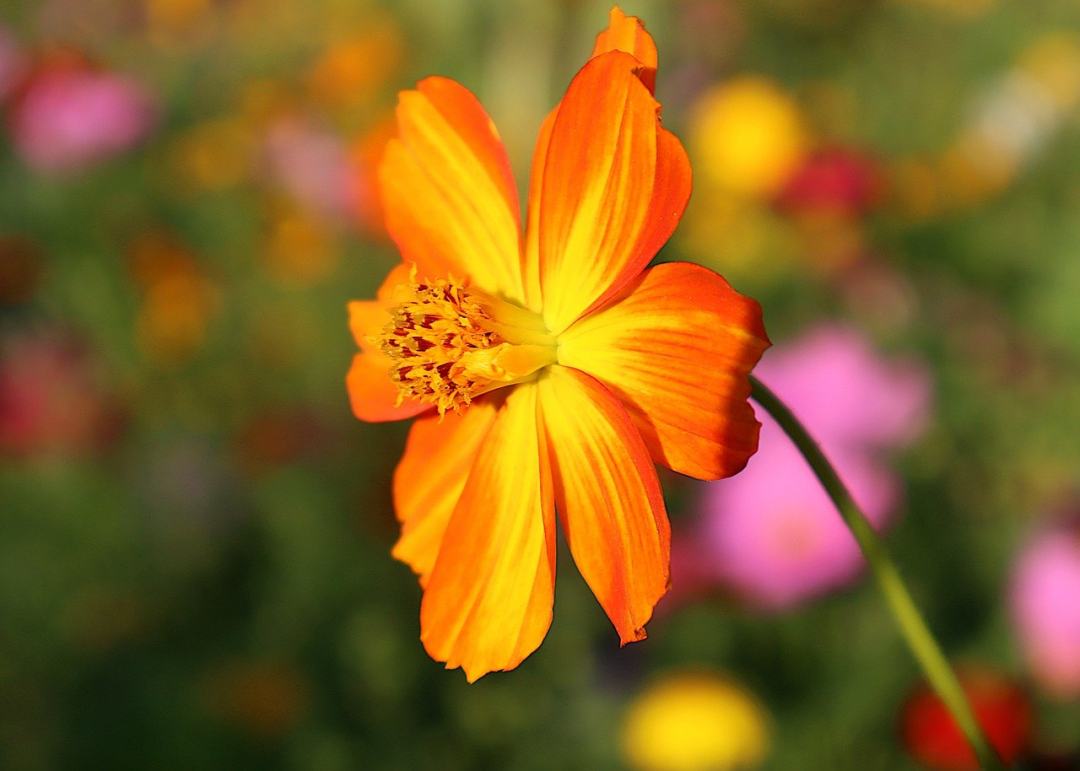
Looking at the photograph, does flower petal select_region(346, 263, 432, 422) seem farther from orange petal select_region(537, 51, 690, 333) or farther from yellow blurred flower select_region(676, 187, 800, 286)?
yellow blurred flower select_region(676, 187, 800, 286)

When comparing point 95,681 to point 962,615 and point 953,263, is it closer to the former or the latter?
point 962,615

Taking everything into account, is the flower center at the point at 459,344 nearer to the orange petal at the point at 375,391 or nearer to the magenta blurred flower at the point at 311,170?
the orange petal at the point at 375,391

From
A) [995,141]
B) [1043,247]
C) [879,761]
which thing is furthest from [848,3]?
[879,761]

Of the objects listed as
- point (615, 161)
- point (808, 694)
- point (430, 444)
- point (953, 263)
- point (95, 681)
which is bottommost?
point (95, 681)

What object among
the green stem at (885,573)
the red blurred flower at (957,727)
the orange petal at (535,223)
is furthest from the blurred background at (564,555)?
the orange petal at (535,223)

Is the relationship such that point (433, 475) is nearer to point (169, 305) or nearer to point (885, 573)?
point (885, 573)

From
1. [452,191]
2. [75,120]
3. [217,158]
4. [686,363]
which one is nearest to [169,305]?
[75,120]
